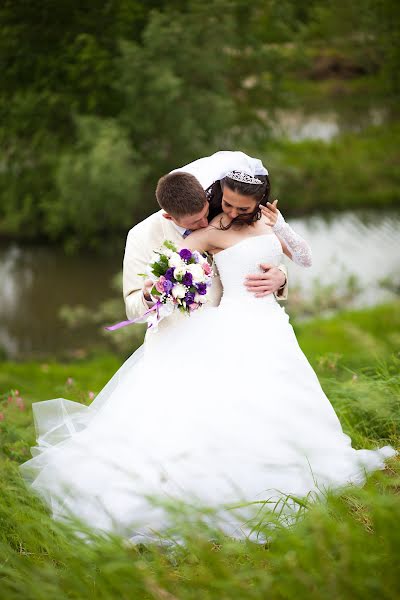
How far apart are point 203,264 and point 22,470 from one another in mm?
1522

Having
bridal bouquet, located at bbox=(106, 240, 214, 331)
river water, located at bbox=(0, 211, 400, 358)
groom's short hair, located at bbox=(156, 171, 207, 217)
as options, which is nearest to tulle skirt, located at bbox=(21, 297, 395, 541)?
bridal bouquet, located at bbox=(106, 240, 214, 331)

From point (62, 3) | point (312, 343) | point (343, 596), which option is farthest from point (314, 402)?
point (62, 3)

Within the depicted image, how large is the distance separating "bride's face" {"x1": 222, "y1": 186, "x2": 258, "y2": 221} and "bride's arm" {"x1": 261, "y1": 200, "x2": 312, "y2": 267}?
14cm

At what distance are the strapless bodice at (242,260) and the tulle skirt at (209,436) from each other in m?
0.07

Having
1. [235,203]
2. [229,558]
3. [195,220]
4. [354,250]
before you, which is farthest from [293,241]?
[354,250]

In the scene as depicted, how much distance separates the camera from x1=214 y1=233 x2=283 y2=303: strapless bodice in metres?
3.89

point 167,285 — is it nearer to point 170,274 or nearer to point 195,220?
point 170,274

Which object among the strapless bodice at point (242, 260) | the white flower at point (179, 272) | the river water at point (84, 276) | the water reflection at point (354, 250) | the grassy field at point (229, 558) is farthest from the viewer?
the water reflection at point (354, 250)

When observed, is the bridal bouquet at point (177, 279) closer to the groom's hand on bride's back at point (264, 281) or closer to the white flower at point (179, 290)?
the white flower at point (179, 290)

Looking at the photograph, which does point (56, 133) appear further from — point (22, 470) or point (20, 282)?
point (22, 470)

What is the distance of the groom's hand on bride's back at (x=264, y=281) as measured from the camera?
394 cm

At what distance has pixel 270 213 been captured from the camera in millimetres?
3928

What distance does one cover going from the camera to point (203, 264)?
360cm

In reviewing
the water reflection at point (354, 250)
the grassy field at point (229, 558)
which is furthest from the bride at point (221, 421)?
the water reflection at point (354, 250)
